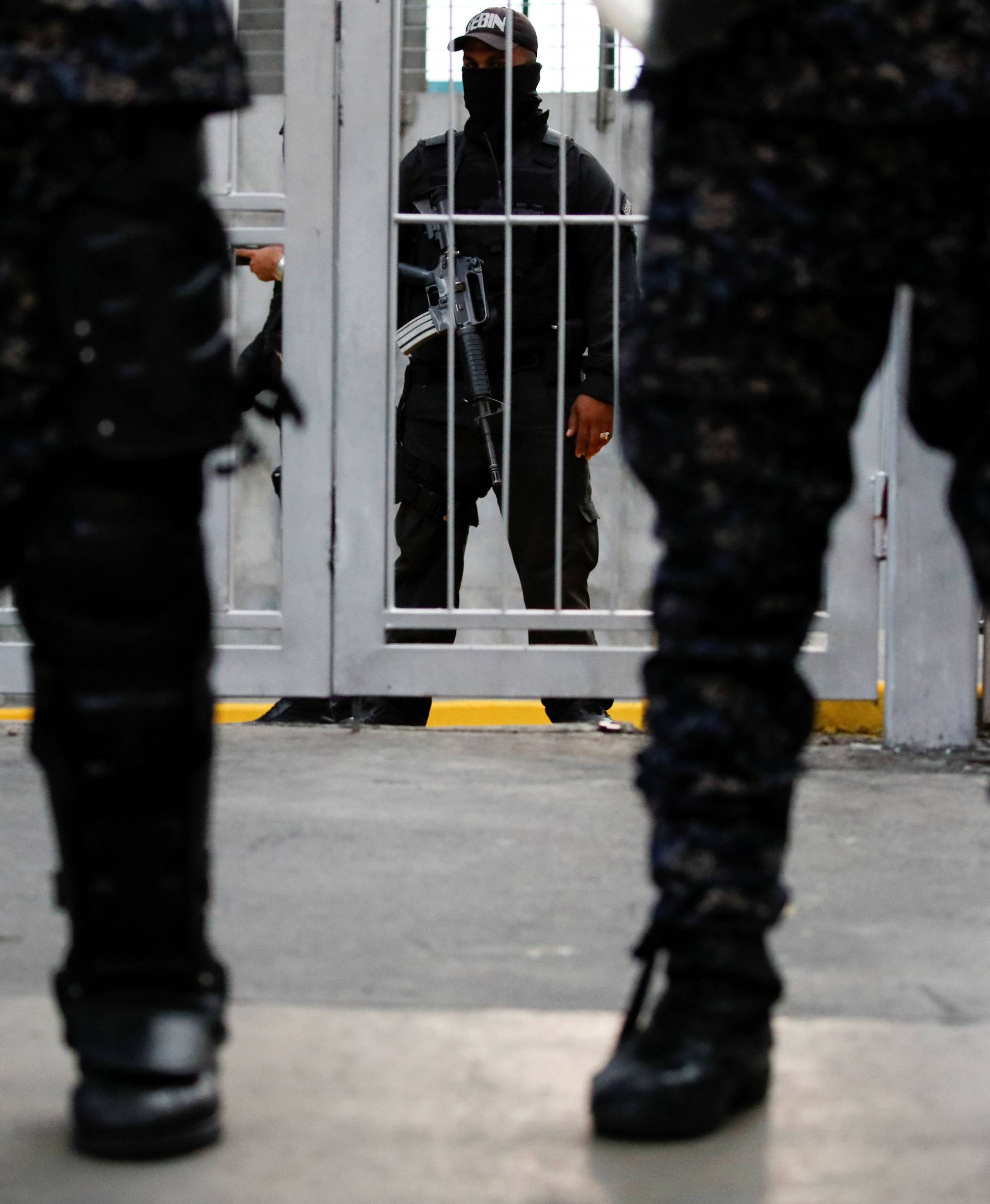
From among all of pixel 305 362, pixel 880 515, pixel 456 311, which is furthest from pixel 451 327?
pixel 880 515

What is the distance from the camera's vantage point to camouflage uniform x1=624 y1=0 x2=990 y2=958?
4.73 feet

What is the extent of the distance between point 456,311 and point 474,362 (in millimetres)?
137

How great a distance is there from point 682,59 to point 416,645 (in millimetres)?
2596

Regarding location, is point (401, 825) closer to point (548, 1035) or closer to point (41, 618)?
point (548, 1035)

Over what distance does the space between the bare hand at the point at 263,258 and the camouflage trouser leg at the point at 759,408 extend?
2.63m

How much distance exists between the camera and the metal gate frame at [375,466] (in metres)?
3.95

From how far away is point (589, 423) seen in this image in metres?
4.36

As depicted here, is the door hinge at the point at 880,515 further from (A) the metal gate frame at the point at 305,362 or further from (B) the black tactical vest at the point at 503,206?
(A) the metal gate frame at the point at 305,362

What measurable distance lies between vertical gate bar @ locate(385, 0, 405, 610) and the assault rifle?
0.19m

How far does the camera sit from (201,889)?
4.91 feet

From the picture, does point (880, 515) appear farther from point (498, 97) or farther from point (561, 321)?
point (498, 97)

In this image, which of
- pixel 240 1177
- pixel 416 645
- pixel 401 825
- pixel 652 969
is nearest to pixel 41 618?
pixel 240 1177

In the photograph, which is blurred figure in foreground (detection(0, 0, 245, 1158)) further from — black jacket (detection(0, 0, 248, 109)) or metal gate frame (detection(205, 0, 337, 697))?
metal gate frame (detection(205, 0, 337, 697))

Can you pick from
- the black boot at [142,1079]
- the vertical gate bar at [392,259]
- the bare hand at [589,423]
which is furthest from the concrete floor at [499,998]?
the bare hand at [589,423]
